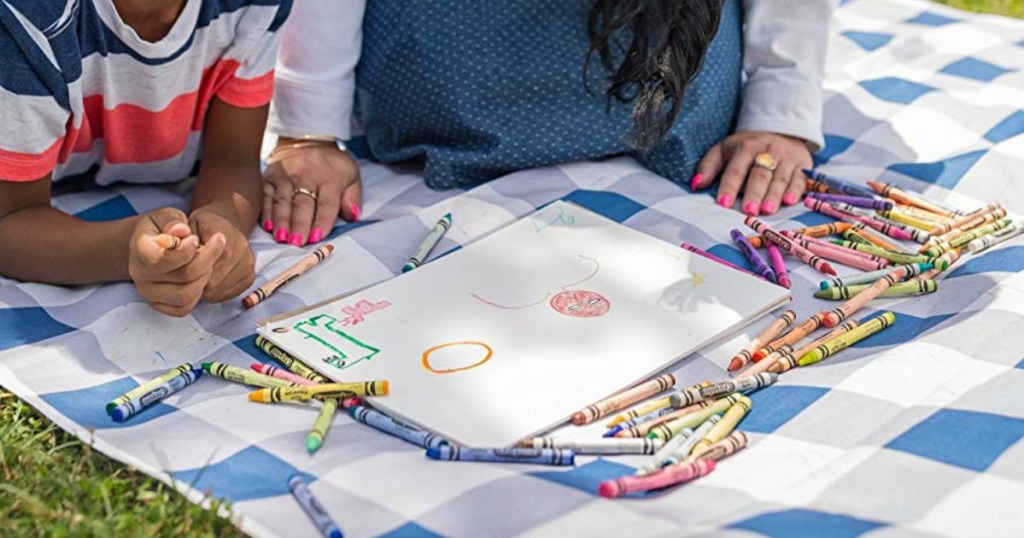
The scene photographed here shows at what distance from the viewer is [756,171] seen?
1702 mm

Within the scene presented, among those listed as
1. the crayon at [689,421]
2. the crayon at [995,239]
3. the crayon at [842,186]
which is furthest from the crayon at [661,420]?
the crayon at [842,186]

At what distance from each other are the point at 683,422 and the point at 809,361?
0.63ft

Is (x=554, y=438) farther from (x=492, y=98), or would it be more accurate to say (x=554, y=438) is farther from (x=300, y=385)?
(x=492, y=98)

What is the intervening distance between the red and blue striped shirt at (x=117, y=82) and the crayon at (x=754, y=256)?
2.08 feet

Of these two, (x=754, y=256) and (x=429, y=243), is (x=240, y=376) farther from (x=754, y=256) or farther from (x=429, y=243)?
(x=754, y=256)

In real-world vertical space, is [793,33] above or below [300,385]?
above

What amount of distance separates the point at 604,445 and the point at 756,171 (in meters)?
0.67

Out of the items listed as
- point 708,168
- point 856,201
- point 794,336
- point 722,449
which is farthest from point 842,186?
point 722,449

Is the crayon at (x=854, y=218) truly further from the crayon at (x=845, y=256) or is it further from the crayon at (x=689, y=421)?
the crayon at (x=689, y=421)

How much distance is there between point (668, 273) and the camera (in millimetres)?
1443

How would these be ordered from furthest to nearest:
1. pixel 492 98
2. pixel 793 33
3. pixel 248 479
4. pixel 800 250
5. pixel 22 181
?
pixel 793 33 → pixel 492 98 → pixel 800 250 → pixel 22 181 → pixel 248 479

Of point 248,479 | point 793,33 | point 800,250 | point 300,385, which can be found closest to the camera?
point 248,479

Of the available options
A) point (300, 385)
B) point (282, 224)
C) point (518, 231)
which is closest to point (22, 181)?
point (282, 224)

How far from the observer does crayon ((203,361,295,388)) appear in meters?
1.24
